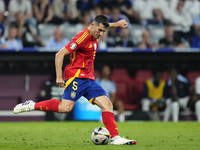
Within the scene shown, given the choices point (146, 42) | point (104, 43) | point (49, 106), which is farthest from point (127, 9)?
point (49, 106)

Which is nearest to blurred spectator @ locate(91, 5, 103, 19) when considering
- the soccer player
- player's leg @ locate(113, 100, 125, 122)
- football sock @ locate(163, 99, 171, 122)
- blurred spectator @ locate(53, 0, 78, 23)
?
blurred spectator @ locate(53, 0, 78, 23)

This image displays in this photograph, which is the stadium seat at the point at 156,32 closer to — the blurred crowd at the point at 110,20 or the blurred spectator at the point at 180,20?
the blurred crowd at the point at 110,20

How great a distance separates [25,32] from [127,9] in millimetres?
4158

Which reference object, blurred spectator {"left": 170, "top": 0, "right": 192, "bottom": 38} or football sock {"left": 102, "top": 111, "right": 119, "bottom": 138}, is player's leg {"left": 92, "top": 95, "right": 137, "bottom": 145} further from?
blurred spectator {"left": 170, "top": 0, "right": 192, "bottom": 38}

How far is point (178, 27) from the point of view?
15234 mm

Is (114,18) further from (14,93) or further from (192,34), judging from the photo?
(14,93)

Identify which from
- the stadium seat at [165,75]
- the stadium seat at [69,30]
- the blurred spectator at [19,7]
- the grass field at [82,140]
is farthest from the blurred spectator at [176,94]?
the blurred spectator at [19,7]

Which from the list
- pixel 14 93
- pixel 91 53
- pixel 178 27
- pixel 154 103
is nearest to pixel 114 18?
pixel 178 27

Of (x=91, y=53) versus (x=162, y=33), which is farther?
(x=162, y=33)

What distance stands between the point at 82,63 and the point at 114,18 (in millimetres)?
8786

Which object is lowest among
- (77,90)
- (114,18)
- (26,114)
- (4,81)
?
(26,114)

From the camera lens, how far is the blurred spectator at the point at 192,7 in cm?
1588

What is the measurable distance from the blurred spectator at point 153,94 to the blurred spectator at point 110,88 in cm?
88

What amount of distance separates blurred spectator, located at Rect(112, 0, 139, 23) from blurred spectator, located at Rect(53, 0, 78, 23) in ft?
5.76
